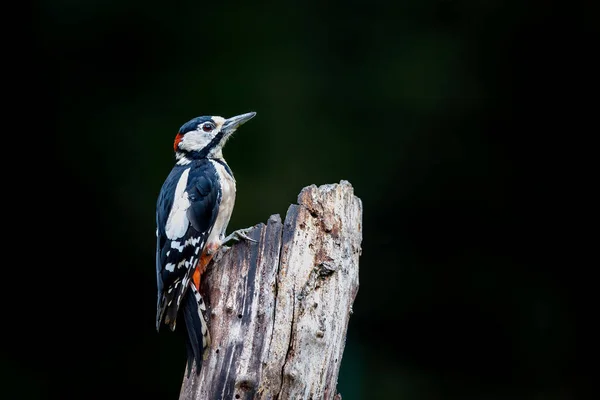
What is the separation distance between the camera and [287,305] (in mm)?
2049

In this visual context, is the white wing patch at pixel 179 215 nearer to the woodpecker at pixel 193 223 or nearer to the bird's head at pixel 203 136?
the woodpecker at pixel 193 223

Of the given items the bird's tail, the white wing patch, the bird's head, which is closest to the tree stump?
the bird's tail

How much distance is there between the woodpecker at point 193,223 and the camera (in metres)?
2.22

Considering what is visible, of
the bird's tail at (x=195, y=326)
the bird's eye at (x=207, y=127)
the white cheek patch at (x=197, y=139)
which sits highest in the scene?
the bird's eye at (x=207, y=127)

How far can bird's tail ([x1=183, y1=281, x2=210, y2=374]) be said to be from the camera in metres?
2.11

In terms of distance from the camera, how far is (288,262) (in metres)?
2.10

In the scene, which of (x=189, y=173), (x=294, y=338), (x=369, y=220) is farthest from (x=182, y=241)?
(x=369, y=220)

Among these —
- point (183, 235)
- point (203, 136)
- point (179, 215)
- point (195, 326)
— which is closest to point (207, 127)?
point (203, 136)

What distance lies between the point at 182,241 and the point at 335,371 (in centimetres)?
70

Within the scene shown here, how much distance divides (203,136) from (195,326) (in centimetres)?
99

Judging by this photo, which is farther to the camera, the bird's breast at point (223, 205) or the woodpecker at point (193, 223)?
the bird's breast at point (223, 205)

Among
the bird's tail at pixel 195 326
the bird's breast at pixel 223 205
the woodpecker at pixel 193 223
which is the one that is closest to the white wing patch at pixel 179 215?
the woodpecker at pixel 193 223

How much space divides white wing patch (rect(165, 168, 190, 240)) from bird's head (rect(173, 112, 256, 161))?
0.91ft

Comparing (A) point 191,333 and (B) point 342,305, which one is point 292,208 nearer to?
(B) point 342,305
